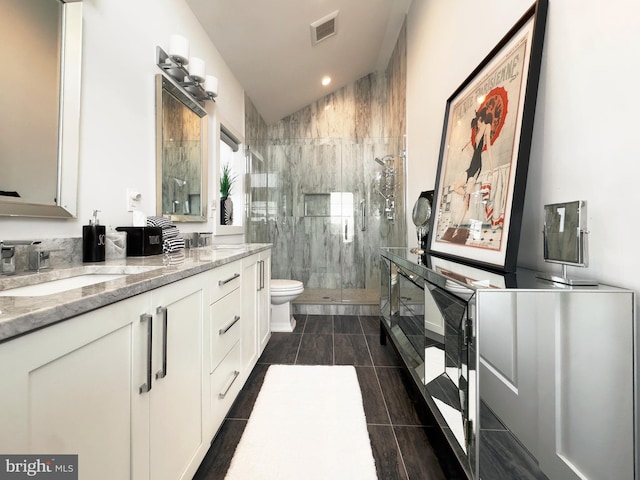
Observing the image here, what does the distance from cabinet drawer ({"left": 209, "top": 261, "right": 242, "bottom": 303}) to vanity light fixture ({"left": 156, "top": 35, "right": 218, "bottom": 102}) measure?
4.23 ft

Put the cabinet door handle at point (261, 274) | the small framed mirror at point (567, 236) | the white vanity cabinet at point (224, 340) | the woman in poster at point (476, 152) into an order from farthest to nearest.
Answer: the cabinet door handle at point (261, 274) → the woman in poster at point (476, 152) → the white vanity cabinet at point (224, 340) → the small framed mirror at point (567, 236)

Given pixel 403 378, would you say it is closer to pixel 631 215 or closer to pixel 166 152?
pixel 631 215

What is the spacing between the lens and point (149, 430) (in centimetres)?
78

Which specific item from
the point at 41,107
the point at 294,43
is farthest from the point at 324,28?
the point at 41,107

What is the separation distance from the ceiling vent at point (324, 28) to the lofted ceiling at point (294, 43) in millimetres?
35

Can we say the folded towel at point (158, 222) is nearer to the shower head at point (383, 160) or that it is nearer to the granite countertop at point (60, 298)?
the granite countertop at point (60, 298)

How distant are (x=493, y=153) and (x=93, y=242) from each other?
176 cm

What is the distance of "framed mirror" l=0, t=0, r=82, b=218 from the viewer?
936 millimetres

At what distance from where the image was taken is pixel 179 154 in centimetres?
197

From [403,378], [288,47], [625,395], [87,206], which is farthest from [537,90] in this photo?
[288,47]

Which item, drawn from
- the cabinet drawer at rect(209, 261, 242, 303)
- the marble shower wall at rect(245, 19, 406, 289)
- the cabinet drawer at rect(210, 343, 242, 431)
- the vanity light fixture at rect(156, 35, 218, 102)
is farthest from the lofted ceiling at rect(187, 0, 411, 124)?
the cabinet drawer at rect(210, 343, 242, 431)

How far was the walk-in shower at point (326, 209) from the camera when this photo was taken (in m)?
4.00

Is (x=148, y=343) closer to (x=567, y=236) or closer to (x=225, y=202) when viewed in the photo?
(x=567, y=236)

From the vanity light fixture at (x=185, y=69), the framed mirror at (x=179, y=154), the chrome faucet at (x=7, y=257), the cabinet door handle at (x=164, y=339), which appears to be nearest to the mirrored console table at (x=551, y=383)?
the cabinet door handle at (x=164, y=339)
